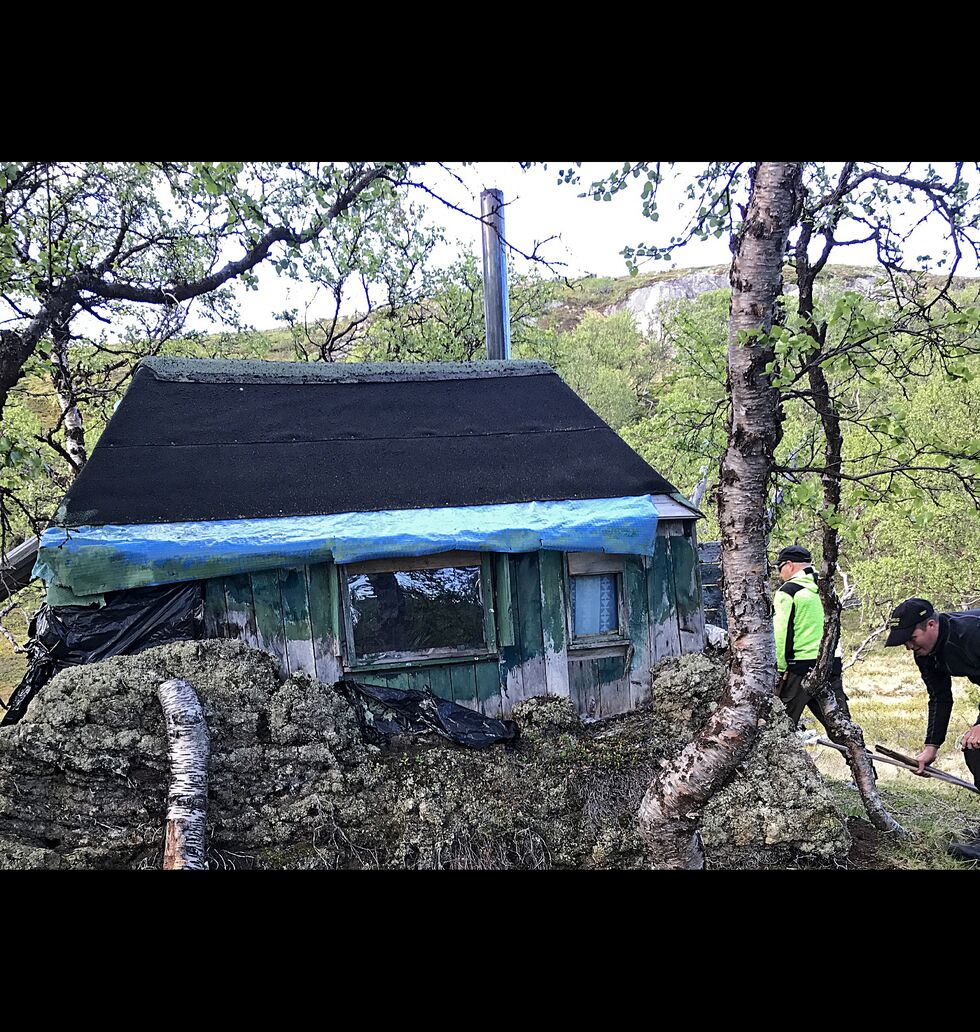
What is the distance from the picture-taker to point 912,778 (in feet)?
34.7

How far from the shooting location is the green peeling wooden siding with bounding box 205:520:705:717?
6125mm

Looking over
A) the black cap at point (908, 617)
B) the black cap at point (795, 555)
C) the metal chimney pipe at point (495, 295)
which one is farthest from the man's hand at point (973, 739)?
the metal chimney pipe at point (495, 295)

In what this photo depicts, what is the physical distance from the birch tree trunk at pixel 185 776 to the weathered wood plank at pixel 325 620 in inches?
47.9

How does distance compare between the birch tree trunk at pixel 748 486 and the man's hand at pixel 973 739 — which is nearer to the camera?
the birch tree trunk at pixel 748 486

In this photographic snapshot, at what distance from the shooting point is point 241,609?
6.07m

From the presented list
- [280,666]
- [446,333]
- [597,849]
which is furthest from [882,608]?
[280,666]

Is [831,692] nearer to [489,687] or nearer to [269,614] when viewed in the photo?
[489,687]

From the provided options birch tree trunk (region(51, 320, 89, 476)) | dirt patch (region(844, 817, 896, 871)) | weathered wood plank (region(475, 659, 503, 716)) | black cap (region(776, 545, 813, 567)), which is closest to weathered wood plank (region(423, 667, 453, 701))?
weathered wood plank (region(475, 659, 503, 716))

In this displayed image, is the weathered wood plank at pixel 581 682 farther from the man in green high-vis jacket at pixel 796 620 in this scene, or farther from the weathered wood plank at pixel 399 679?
the man in green high-vis jacket at pixel 796 620

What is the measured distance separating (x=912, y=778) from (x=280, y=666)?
31.9 ft

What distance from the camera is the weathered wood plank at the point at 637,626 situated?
22.5ft

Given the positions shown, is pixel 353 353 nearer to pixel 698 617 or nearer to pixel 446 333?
pixel 446 333

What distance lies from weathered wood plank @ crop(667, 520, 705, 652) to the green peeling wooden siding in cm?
1

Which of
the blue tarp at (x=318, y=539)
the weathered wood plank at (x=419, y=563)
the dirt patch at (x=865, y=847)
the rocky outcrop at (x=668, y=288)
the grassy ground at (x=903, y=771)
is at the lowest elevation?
the grassy ground at (x=903, y=771)
